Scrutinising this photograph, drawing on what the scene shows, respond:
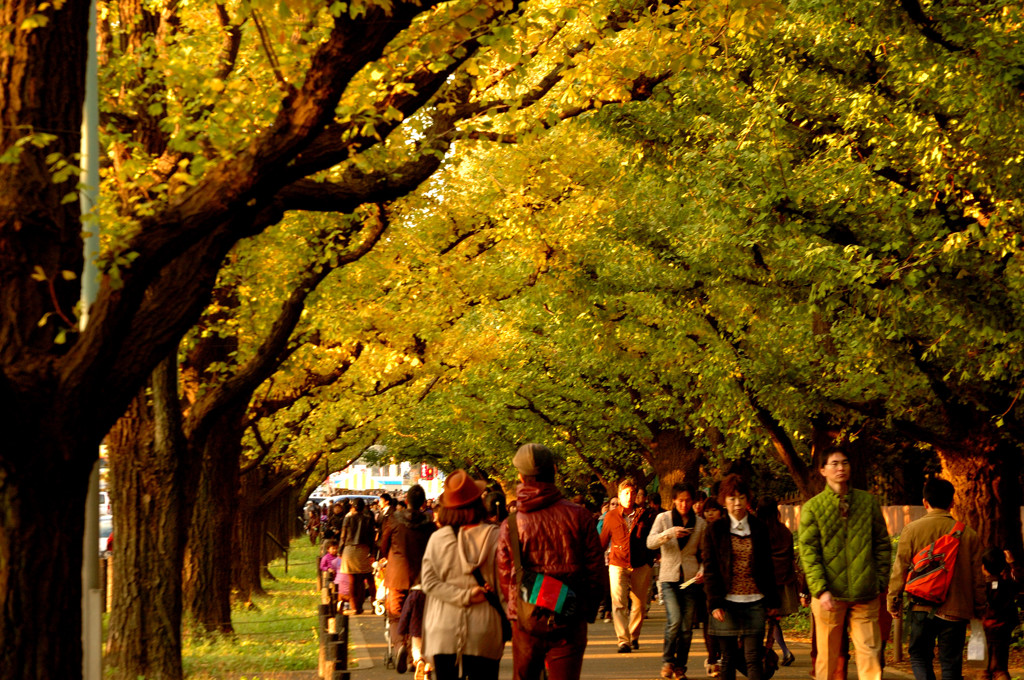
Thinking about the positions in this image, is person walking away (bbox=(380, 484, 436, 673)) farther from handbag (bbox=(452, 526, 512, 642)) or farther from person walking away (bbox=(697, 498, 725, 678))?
handbag (bbox=(452, 526, 512, 642))

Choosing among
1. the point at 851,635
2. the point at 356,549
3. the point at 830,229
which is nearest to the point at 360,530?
the point at 356,549

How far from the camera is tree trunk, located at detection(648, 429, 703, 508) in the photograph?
33.4m

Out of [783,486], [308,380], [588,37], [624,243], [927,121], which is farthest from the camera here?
[783,486]

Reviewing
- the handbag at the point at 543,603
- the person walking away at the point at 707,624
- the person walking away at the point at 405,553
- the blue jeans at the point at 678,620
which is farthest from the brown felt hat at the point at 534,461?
the person walking away at the point at 405,553

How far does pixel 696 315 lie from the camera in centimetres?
1984

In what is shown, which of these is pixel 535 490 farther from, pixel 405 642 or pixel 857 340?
pixel 857 340

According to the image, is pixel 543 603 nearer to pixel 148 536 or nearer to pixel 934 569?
pixel 934 569

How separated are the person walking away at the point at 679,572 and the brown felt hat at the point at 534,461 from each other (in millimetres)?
5430

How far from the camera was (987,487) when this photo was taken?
16.4m

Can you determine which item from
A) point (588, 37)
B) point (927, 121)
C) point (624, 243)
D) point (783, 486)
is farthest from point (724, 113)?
point (783, 486)

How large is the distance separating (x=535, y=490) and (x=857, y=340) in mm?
7382

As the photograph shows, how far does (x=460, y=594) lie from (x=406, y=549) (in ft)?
18.3

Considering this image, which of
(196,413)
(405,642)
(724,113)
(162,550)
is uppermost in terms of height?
(724,113)

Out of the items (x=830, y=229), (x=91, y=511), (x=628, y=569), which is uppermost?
(x=830, y=229)
